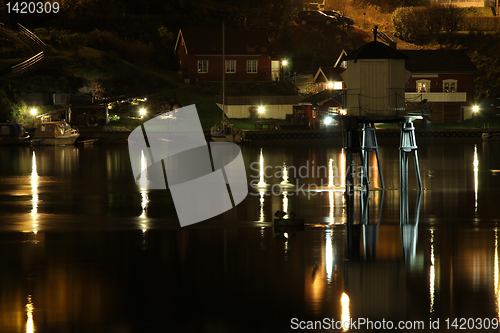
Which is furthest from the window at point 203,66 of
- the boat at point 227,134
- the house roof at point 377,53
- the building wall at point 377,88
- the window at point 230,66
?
the building wall at point 377,88

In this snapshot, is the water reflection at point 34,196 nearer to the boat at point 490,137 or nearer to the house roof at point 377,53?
the house roof at point 377,53

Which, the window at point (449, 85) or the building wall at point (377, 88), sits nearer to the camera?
the building wall at point (377, 88)

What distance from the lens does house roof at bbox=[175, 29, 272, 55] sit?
8125cm

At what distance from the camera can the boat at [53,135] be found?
5778 centimetres

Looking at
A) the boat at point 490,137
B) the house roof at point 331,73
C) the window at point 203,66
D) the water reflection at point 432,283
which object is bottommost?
the water reflection at point 432,283

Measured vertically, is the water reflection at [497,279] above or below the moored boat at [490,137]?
below

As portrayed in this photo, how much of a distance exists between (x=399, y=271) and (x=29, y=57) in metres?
67.8

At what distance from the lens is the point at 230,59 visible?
81.5 metres

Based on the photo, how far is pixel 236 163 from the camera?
39406 mm

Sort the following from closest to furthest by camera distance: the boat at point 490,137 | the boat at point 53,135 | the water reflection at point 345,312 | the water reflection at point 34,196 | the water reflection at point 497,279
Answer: the water reflection at point 345,312
the water reflection at point 497,279
the water reflection at point 34,196
the boat at point 53,135
the boat at point 490,137

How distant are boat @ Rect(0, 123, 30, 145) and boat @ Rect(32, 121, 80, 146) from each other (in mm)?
1111

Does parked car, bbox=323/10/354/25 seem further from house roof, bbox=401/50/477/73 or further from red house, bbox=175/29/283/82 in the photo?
house roof, bbox=401/50/477/73

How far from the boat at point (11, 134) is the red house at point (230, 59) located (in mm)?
26928

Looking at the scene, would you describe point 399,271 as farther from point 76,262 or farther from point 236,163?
point 236,163
